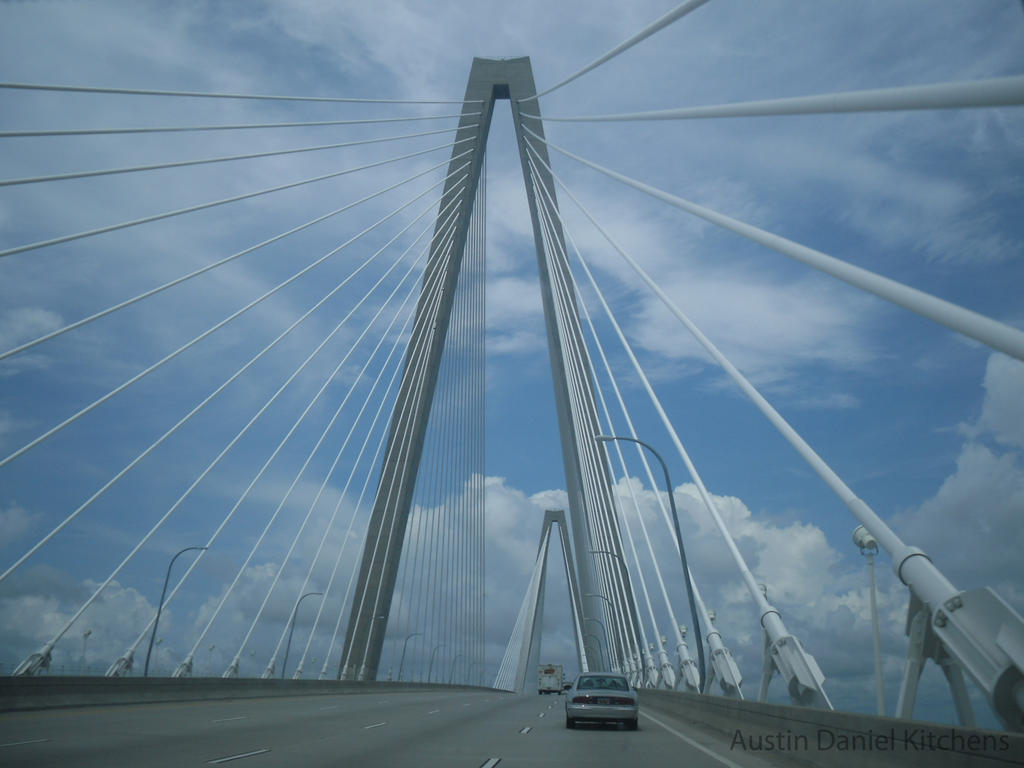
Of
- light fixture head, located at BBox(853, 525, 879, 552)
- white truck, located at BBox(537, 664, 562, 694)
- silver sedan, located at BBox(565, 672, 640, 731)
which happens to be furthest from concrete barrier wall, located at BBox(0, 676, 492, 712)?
white truck, located at BBox(537, 664, 562, 694)

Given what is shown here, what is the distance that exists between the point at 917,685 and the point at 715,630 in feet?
43.6

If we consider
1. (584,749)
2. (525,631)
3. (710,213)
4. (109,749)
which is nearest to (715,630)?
(584,749)

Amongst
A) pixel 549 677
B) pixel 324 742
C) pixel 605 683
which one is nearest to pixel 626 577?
pixel 605 683

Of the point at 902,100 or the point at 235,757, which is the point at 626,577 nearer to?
the point at 235,757

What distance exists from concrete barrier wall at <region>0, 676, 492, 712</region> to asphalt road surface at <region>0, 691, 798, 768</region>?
49 centimetres

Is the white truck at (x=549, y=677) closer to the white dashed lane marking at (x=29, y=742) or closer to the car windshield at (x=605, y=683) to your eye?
the car windshield at (x=605, y=683)

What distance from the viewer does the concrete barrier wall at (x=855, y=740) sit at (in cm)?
654

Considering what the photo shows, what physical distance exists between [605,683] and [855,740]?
12.3 metres

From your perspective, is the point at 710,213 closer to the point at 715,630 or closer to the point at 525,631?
the point at 715,630

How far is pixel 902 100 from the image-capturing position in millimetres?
7078

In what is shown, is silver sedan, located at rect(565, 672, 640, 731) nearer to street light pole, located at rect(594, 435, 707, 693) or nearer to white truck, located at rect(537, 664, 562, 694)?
street light pole, located at rect(594, 435, 707, 693)

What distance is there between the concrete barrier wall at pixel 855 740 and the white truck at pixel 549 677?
66.5m

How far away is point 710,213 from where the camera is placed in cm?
1288

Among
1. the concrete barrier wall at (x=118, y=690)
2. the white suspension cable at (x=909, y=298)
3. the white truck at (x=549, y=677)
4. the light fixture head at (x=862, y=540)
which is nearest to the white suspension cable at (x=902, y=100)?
the white suspension cable at (x=909, y=298)
